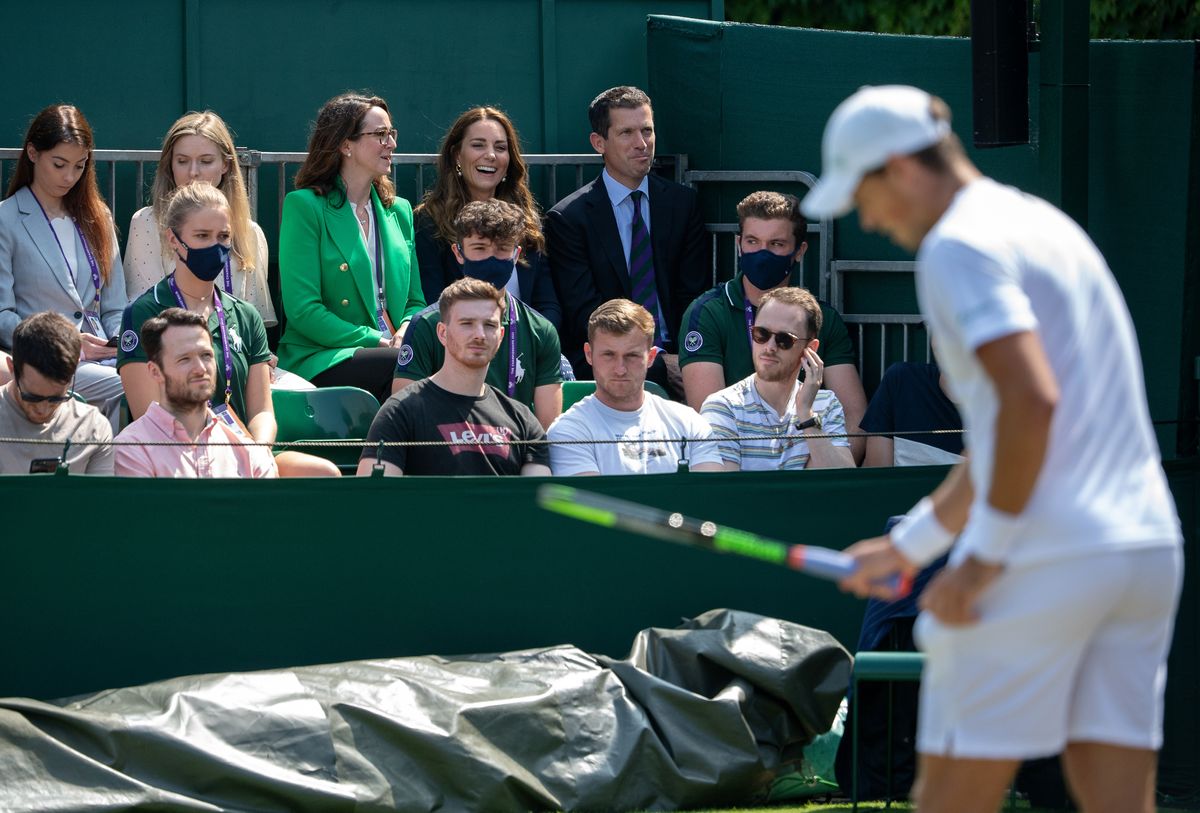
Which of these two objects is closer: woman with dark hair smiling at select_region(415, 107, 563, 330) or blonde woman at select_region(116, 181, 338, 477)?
blonde woman at select_region(116, 181, 338, 477)

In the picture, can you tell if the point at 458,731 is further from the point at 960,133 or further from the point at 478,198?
the point at 960,133

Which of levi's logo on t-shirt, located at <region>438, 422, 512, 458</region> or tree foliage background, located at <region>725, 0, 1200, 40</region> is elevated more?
Result: tree foliage background, located at <region>725, 0, 1200, 40</region>

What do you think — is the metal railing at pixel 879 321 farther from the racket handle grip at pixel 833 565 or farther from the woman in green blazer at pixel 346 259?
the racket handle grip at pixel 833 565

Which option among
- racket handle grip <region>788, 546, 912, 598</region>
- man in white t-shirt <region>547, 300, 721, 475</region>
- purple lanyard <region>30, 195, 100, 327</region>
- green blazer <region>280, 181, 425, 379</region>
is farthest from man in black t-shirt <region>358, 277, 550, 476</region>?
racket handle grip <region>788, 546, 912, 598</region>

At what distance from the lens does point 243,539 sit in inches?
227

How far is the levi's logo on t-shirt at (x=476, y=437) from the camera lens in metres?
6.06

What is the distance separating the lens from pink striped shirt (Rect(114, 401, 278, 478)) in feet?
19.2

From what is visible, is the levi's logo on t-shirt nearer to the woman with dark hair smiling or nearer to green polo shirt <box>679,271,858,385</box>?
green polo shirt <box>679,271,858,385</box>

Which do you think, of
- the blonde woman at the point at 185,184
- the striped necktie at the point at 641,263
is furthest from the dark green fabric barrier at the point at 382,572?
the striped necktie at the point at 641,263

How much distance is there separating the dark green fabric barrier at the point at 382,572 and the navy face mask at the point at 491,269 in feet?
4.46

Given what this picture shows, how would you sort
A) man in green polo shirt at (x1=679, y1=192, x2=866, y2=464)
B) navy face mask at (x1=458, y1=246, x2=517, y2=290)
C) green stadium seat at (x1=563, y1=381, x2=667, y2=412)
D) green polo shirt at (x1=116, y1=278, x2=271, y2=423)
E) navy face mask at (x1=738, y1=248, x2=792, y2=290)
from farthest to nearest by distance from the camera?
1. navy face mask at (x1=738, y1=248, x2=792, y2=290)
2. man in green polo shirt at (x1=679, y1=192, x2=866, y2=464)
3. green stadium seat at (x1=563, y1=381, x2=667, y2=412)
4. navy face mask at (x1=458, y1=246, x2=517, y2=290)
5. green polo shirt at (x1=116, y1=278, x2=271, y2=423)

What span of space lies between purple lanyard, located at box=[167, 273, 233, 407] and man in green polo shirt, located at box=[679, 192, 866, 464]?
6.19 feet

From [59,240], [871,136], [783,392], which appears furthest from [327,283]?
[871,136]

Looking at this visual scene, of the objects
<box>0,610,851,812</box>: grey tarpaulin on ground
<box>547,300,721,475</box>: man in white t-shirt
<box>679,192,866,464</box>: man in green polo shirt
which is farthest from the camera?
<box>679,192,866,464</box>: man in green polo shirt
